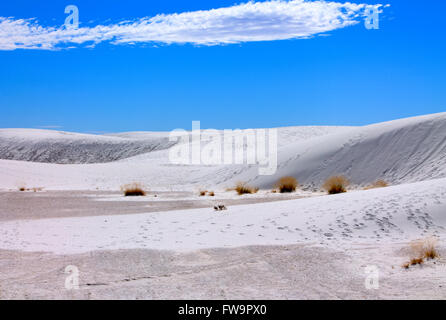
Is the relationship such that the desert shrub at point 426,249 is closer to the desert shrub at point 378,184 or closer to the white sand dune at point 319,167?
the desert shrub at point 378,184

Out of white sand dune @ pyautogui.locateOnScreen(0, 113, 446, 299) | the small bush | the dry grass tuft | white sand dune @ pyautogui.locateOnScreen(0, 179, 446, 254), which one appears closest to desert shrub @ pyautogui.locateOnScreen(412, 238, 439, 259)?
the dry grass tuft

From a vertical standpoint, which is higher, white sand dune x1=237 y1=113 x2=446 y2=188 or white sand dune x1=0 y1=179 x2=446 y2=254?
white sand dune x1=237 y1=113 x2=446 y2=188

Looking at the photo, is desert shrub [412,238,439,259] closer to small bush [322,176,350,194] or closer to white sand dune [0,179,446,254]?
white sand dune [0,179,446,254]

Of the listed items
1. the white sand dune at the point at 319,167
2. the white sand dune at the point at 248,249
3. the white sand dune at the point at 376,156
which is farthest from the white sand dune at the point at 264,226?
the white sand dune at the point at 376,156

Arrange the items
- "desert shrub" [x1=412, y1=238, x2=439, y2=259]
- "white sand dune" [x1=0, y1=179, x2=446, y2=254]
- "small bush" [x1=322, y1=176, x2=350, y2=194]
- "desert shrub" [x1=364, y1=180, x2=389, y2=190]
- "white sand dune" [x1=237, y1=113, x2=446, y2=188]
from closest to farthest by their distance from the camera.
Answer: "desert shrub" [x1=412, y1=238, x2=439, y2=259], "white sand dune" [x1=0, y1=179, x2=446, y2=254], "desert shrub" [x1=364, y1=180, x2=389, y2=190], "small bush" [x1=322, y1=176, x2=350, y2=194], "white sand dune" [x1=237, y1=113, x2=446, y2=188]

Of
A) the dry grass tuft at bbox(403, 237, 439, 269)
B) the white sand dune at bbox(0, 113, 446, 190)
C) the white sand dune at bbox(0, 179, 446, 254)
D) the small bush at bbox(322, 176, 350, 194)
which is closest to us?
the dry grass tuft at bbox(403, 237, 439, 269)

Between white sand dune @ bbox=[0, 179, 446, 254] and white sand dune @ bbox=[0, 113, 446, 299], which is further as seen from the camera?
white sand dune @ bbox=[0, 179, 446, 254]

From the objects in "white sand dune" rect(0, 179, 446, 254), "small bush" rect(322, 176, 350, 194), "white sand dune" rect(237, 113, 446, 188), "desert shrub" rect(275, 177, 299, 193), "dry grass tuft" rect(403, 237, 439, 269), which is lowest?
"dry grass tuft" rect(403, 237, 439, 269)

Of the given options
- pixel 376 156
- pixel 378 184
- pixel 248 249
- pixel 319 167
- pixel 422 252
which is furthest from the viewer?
pixel 319 167

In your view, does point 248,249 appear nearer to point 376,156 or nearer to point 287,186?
point 287,186

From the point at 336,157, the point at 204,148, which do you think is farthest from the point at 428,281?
the point at 204,148

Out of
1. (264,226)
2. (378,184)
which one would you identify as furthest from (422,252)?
(378,184)
